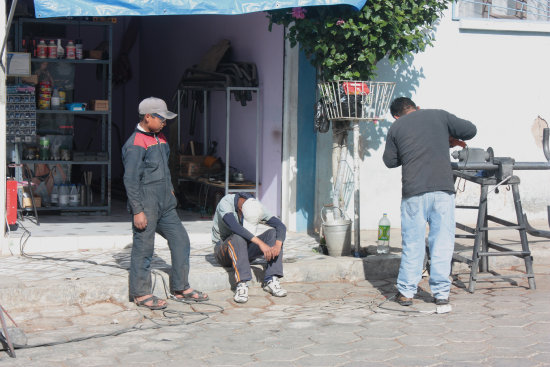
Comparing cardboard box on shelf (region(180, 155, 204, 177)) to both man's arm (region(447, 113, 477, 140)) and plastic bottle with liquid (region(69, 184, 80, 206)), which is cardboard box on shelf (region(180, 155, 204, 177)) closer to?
plastic bottle with liquid (region(69, 184, 80, 206))

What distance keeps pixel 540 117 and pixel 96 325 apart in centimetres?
675

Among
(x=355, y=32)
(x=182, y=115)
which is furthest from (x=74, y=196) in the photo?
(x=355, y=32)

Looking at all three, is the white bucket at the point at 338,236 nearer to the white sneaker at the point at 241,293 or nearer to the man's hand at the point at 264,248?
the man's hand at the point at 264,248

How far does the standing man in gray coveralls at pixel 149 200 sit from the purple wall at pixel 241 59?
9.79 ft

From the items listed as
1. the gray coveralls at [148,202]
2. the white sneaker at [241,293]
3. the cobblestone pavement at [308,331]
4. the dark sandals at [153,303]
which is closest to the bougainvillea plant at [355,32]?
the gray coveralls at [148,202]

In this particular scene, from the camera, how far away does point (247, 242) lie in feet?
22.2

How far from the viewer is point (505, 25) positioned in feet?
31.6

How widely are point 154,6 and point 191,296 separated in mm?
2716

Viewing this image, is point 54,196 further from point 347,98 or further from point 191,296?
point 347,98

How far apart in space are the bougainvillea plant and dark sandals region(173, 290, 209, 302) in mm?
2694

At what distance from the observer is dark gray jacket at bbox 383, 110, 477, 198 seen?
6180mm

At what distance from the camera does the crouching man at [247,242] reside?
21.6 feet

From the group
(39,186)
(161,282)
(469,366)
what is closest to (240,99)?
(39,186)

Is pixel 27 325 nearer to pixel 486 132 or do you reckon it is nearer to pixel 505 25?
pixel 486 132
